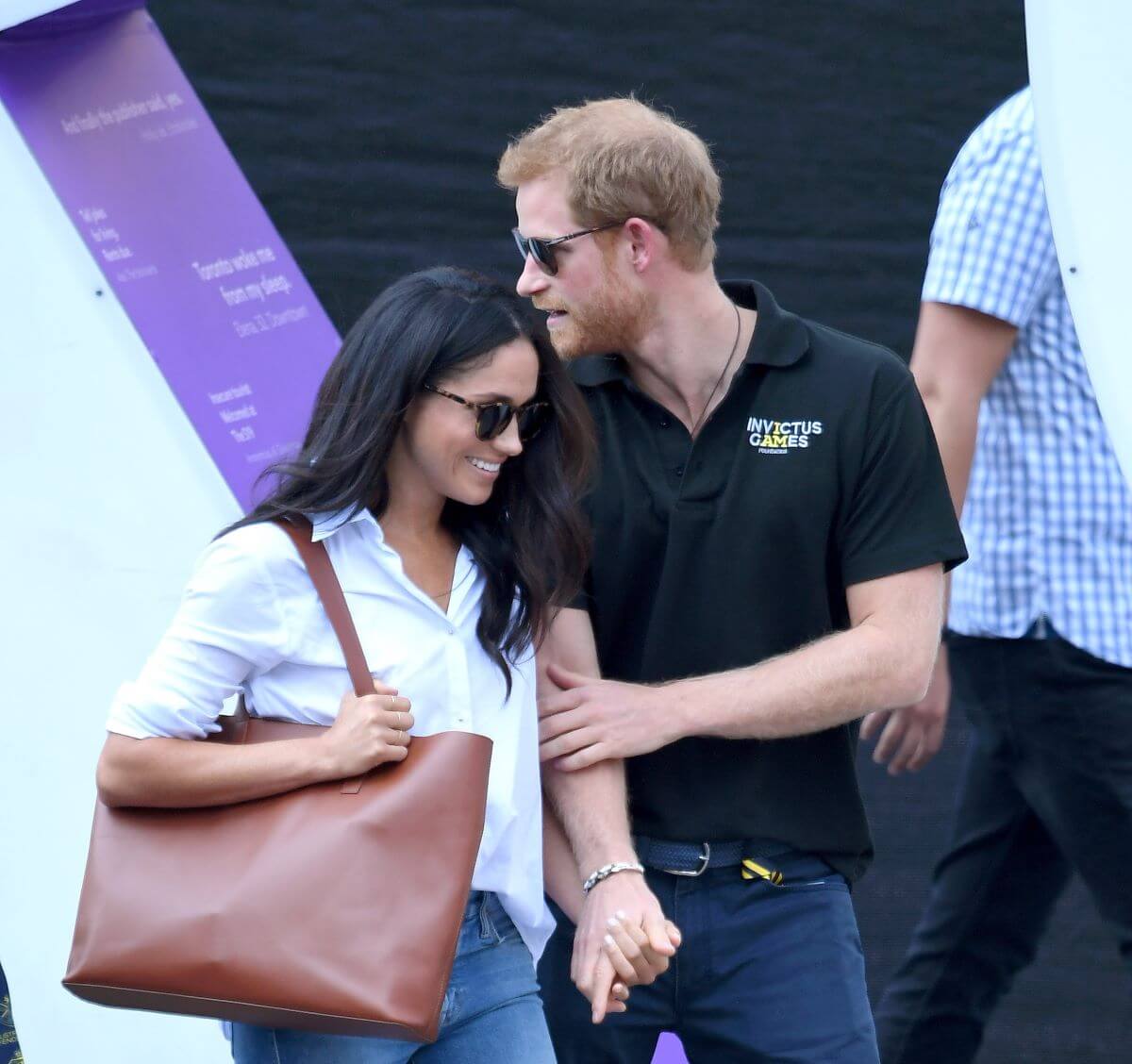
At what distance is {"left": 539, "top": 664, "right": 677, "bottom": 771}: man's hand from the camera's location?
1.94 metres

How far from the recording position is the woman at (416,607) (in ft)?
5.30

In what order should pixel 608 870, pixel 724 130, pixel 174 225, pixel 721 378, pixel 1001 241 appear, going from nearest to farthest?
pixel 608 870, pixel 721 378, pixel 174 225, pixel 1001 241, pixel 724 130

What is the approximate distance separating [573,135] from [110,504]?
31.6 inches

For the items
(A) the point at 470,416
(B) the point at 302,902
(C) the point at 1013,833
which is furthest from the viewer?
(C) the point at 1013,833

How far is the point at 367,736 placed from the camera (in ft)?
5.15

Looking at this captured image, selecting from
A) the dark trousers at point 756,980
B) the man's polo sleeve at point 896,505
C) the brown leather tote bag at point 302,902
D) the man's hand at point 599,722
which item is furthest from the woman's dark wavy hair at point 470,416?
the dark trousers at point 756,980

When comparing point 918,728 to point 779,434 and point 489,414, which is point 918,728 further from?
point 489,414

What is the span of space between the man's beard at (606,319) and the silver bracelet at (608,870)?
25.6 inches

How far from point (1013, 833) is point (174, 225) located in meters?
1.64

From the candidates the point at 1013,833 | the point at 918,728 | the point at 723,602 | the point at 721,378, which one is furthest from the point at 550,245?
the point at 1013,833

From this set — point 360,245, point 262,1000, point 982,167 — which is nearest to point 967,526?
point 982,167

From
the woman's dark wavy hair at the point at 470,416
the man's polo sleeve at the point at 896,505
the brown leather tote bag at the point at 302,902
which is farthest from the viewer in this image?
the man's polo sleeve at the point at 896,505

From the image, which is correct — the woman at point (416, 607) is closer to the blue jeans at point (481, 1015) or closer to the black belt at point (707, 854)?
the blue jeans at point (481, 1015)

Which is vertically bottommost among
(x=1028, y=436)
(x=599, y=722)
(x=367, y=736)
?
(x=1028, y=436)
